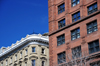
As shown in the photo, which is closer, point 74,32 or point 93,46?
point 93,46

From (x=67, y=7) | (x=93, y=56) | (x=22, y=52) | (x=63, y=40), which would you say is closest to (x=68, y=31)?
(x=63, y=40)

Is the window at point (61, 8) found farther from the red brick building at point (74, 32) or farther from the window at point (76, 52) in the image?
the window at point (76, 52)

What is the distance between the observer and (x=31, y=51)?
6844 centimetres

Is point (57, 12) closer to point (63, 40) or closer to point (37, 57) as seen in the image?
point (63, 40)

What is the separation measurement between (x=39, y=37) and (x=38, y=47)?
3149 mm

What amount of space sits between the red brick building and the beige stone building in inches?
756

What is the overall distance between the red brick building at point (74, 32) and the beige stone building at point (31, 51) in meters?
19.2

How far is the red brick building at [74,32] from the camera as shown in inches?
1608

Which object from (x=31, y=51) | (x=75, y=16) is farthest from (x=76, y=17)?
(x=31, y=51)

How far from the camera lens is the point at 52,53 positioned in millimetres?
48344

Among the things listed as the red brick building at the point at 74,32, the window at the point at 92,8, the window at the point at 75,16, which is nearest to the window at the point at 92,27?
the red brick building at the point at 74,32

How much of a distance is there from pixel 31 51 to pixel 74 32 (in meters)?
25.7

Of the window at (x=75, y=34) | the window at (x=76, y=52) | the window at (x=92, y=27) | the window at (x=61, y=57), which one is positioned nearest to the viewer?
the window at (x=92, y=27)

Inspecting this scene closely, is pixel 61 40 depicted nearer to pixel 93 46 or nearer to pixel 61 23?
pixel 61 23
